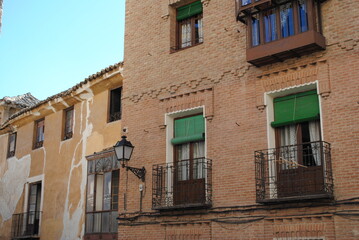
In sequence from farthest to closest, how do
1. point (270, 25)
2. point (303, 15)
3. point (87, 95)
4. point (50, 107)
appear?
1. point (50, 107)
2. point (87, 95)
3. point (270, 25)
4. point (303, 15)

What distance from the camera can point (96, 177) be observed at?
16.1 m

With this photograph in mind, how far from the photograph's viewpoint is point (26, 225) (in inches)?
758

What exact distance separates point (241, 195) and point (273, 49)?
2960 millimetres

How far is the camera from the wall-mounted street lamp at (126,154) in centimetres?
1267

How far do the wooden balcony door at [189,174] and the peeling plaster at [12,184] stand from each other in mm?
9445

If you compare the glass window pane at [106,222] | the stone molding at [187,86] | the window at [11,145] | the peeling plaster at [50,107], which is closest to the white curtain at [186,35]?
the stone molding at [187,86]

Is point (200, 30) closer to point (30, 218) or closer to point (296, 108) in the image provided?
point (296, 108)

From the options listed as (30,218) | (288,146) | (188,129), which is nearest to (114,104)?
(188,129)

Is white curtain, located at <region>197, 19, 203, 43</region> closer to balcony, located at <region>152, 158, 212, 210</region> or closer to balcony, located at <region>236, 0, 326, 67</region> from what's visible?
balcony, located at <region>236, 0, 326, 67</region>

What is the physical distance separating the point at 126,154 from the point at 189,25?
351cm

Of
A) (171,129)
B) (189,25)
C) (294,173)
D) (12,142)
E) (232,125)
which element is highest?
(189,25)

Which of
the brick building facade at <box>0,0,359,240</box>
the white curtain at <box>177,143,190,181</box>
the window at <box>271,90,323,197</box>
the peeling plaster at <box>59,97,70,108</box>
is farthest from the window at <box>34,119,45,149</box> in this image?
Result: the window at <box>271,90,323,197</box>

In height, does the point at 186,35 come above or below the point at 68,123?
above

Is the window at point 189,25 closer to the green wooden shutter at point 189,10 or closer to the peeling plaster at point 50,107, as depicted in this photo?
the green wooden shutter at point 189,10
